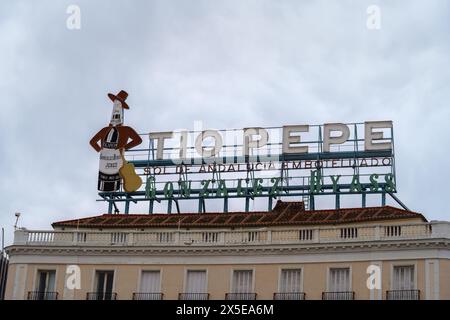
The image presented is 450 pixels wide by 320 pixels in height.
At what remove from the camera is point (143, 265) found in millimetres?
70500

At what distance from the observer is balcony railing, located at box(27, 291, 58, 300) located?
69.9 metres

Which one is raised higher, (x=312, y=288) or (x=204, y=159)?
(x=204, y=159)

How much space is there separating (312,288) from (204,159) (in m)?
27.6

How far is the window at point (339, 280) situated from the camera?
2623 inches

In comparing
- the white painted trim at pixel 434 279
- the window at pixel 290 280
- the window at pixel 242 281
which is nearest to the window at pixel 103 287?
the window at pixel 242 281

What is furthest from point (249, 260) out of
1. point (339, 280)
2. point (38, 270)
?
point (38, 270)

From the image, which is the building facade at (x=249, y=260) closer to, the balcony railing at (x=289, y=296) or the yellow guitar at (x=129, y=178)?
the balcony railing at (x=289, y=296)

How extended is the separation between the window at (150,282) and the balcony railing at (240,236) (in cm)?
219

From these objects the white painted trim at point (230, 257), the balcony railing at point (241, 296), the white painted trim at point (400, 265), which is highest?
the white painted trim at point (230, 257)

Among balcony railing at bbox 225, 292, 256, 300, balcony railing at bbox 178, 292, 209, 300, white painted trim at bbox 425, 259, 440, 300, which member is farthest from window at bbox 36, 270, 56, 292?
white painted trim at bbox 425, 259, 440, 300

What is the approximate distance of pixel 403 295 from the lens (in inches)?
2537
